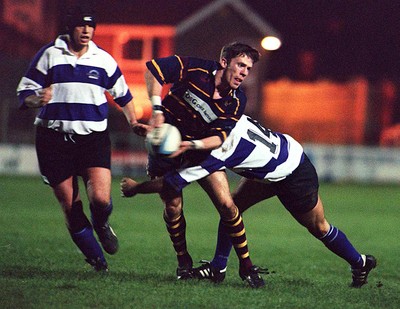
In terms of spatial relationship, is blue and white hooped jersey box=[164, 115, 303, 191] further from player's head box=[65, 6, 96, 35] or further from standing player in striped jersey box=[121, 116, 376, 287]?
player's head box=[65, 6, 96, 35]

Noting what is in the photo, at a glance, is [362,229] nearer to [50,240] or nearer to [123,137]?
[50,240]

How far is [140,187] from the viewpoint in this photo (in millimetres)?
7848

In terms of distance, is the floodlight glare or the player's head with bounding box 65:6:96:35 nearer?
the player's head with bounding box 65:6:96:35

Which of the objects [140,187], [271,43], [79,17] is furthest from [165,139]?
[271,43]

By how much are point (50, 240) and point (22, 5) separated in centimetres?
2943

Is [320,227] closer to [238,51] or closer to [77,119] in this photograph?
[238,51]

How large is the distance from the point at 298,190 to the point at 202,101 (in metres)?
1.15

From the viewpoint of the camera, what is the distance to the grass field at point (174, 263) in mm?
7492

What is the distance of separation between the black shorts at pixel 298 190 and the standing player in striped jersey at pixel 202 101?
450 millimetres

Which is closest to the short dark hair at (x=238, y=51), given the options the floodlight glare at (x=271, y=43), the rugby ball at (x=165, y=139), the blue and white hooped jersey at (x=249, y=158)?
the blue and white hooped jersey at (x=249, y=158)

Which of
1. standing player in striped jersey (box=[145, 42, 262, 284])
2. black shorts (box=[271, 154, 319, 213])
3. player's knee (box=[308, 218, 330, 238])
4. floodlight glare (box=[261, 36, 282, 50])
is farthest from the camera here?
floodlight glare (box=[261, 36, 282, 50])

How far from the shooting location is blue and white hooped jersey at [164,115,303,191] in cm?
788

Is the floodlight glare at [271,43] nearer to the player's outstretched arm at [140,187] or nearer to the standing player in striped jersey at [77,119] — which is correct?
the standing player in striped jersey at [77,119]

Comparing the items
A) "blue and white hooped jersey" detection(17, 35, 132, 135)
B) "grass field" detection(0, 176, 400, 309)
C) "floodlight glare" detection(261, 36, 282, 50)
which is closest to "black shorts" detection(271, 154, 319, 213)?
"grass field" detection(0, 176, 400, 309)
